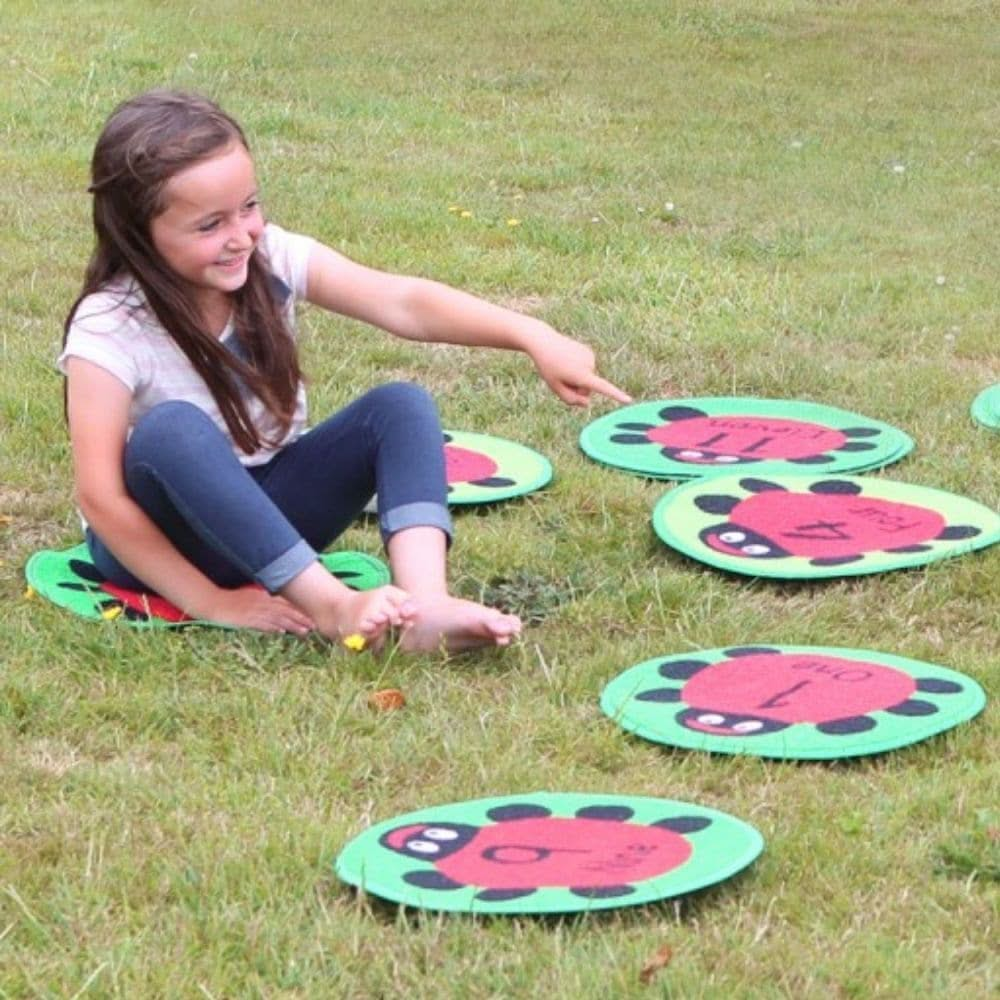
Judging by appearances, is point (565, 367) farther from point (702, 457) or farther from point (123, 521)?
point (702, 457)

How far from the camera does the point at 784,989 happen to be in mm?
2375

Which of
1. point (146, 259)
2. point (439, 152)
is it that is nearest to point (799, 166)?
point (439, 152)

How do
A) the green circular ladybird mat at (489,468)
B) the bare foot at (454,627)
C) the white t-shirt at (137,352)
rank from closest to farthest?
the bare foot at (454,627) → the white t-shirt at (137,352) → the green circular ladybird mat at (489,468)

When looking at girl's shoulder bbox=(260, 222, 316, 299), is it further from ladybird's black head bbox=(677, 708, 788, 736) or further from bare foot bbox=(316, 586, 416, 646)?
ladybird's black head bbox=(677, 708, 788, 736)

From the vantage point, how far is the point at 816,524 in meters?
4.12

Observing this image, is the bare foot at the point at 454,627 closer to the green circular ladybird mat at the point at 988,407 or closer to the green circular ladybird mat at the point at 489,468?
the green circular ladybird mat at the point at 489,468

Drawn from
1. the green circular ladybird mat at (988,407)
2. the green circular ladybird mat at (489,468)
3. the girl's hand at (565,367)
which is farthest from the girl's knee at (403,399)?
the green circular ladybird mat at (988,407)

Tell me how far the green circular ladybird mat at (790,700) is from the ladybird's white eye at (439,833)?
0.46 m

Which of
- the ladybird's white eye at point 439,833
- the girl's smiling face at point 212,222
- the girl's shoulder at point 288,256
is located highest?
the girl's smiling face at point 212,222

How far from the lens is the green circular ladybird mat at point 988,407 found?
4.81 metres

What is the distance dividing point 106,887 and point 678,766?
872mm

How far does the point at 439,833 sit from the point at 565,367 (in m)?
0.99

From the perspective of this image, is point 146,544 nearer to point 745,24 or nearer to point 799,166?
point 799,166

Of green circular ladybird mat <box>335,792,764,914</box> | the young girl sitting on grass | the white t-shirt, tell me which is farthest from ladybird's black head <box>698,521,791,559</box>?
green circular ladybird mat <box>335,792,764,914</box>
